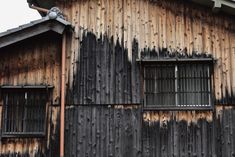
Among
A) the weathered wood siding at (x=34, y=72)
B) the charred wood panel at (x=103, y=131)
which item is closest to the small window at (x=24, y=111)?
the weathered wood siding at (x=34, y=72)

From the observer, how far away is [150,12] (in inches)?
600

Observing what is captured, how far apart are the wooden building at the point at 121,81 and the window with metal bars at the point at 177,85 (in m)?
0.03

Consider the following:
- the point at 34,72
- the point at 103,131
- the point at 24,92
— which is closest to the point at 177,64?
the point at 103,131

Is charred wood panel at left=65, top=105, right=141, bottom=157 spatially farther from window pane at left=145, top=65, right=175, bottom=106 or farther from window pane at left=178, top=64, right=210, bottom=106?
window pane at left=178, top=64, right=210, bottom=106

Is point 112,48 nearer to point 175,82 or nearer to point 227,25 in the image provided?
point 175,82

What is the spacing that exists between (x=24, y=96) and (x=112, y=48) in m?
3.01

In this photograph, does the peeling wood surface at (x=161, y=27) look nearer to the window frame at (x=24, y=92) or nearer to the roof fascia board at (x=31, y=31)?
the roof fascia board at (x=31, y=31)

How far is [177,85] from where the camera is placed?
1452cm

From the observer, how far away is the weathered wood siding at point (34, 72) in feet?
47.3

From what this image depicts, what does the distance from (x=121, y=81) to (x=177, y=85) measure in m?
1.65

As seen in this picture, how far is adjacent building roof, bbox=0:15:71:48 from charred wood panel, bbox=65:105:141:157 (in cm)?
242

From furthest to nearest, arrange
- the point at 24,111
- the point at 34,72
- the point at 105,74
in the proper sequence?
the point at 34,72
the point at 105,74
the point at 24,111

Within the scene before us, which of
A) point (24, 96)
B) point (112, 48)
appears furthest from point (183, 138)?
point (24, 96)

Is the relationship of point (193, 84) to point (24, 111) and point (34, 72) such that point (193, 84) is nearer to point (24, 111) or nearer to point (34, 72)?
point (34, 72)
